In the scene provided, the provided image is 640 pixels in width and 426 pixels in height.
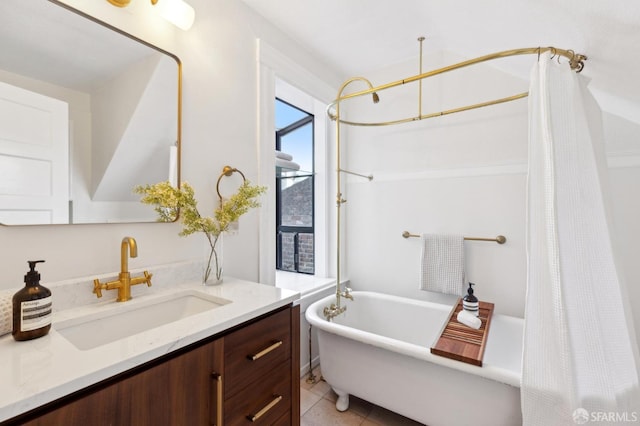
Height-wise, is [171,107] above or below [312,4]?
below

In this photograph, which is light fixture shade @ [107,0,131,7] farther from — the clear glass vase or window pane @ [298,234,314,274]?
window pane @ [298,234,314,274]

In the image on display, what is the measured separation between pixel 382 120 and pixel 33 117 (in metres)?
2.16

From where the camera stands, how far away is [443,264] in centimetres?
205

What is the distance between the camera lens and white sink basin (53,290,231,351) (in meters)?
0.89

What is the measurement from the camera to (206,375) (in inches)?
31.6

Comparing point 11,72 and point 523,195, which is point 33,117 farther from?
point 523,195

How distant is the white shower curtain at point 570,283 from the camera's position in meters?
0.92

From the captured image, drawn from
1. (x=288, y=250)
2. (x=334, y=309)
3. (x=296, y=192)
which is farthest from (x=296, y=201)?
(x=334, y=309)

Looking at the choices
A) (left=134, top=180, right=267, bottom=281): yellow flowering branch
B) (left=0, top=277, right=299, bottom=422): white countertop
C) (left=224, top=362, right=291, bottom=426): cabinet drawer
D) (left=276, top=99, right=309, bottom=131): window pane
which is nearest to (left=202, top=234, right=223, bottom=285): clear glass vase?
(left=134, top=180, right=267, bottom=281): yellow flowering branch

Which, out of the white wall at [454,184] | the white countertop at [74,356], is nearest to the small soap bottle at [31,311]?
the white countertop at [74,356]

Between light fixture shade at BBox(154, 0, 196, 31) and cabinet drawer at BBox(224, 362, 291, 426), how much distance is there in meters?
1.50

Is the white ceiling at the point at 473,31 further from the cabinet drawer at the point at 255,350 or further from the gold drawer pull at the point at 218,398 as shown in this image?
the gold drawer pull at the point at 218,398

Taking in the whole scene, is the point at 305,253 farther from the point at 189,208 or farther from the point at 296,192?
the point at 189,208

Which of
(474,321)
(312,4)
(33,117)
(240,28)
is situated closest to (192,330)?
(33,117)
